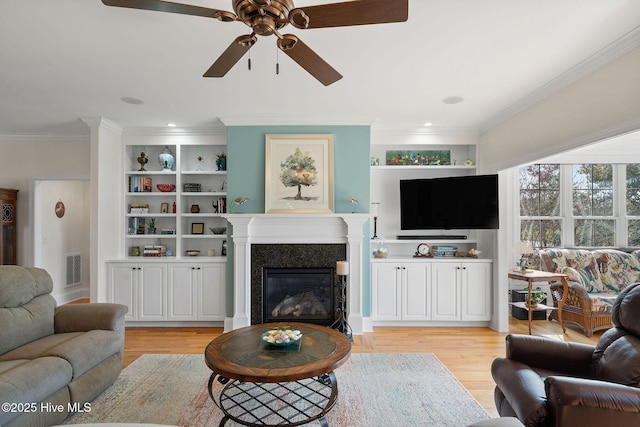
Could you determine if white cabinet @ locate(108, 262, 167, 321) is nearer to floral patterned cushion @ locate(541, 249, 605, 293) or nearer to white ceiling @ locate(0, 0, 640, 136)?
white ceiling @ locate(0, 0, 640, 136)

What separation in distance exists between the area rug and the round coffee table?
150mm

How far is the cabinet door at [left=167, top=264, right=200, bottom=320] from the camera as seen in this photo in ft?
14.7

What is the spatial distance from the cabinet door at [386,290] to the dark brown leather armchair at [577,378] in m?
2.18

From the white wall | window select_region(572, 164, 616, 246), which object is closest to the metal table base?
the white wall

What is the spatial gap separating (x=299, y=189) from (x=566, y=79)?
2784 millimetres

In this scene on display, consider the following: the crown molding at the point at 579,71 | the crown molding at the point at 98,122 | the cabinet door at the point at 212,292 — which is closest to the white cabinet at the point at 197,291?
the cabinet door at the point at 212,292

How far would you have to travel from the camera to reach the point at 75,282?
6.12 metres

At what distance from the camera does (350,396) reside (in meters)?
2.71

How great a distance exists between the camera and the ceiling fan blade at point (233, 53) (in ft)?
5.54

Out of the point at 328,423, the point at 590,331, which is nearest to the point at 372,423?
the point at 328,423

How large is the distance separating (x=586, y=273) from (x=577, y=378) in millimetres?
3218

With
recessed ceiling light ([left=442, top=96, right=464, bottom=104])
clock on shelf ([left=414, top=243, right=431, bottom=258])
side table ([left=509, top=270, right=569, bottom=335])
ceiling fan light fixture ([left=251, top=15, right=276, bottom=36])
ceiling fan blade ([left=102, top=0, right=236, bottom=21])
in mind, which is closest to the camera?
ceiling fan blade ([left=102, top=0, right=236, bottom=21])

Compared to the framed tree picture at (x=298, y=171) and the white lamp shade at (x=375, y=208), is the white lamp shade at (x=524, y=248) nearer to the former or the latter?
the white lamp shade at (x=375, y=208)

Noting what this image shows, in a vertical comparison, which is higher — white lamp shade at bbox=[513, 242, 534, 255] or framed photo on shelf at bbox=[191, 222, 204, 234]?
framed photo on shelf at bbox=[191, 222, 204, 234]
